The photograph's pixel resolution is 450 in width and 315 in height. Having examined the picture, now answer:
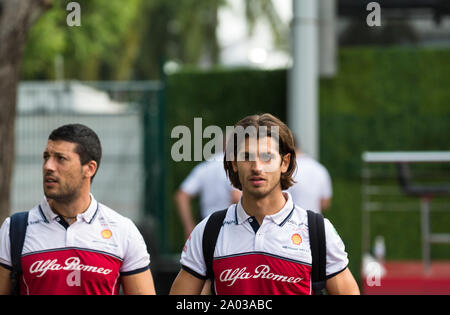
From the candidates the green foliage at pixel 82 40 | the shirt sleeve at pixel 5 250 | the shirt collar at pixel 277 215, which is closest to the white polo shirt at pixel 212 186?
the shirt collar at pixel 277 215

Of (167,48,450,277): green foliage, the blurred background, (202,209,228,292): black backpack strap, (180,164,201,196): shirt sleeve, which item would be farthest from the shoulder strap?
(167,48,450,277): green foliage

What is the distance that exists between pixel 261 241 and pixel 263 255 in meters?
0.06

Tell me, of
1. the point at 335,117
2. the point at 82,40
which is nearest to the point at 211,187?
the point at 335,117

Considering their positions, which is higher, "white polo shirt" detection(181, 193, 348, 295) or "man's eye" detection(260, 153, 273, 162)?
"man's eye" detection(260, 153, 273, 162)

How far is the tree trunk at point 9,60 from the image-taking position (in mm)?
6668

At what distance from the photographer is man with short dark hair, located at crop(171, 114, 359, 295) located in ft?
10.8

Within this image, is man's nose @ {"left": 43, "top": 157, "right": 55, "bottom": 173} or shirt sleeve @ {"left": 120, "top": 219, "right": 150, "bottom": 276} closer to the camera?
man's nose @ {"left": 43, "top": 157, "right": 55, "bottom": 173}

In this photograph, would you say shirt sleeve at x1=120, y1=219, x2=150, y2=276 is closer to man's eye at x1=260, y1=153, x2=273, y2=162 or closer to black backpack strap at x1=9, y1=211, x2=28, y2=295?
black backpack strap at x1=9, y1=211, x2=28, y2=295

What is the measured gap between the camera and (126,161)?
11.2 meters

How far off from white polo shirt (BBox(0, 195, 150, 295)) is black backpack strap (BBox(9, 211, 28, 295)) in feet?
0.06

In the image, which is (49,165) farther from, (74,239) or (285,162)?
(285,162)
